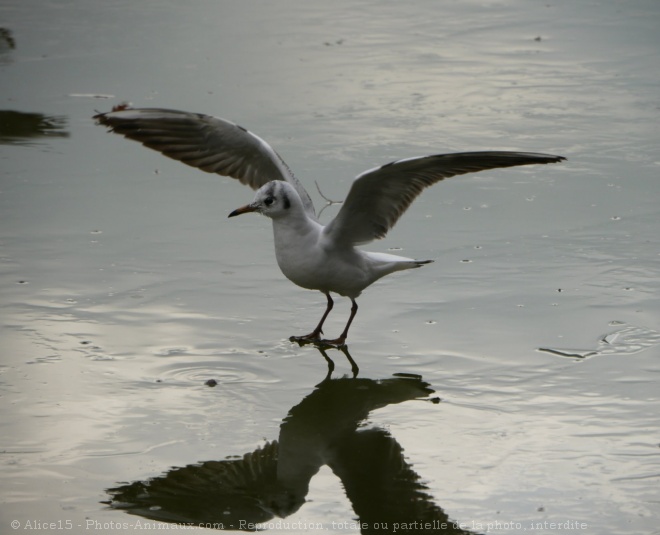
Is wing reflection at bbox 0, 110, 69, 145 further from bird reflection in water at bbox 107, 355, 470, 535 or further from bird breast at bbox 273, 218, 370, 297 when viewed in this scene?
bird reflection in water at bbox 107, 355, 470, 535

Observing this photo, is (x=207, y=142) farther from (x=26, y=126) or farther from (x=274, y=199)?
(x=26, y=126)

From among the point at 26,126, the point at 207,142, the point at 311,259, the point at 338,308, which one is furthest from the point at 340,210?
the point at 26,126

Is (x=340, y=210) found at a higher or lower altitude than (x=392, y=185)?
lower

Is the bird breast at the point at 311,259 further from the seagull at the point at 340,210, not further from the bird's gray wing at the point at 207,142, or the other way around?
the bird's gray wing at the point at 207,142

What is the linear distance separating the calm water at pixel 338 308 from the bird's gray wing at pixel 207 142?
1.76 feet

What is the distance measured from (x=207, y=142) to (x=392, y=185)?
1209 mm

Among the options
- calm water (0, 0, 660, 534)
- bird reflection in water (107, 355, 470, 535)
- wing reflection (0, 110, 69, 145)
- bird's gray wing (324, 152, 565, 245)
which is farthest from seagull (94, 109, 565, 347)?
wing reflection (0, 110, 69, 145)

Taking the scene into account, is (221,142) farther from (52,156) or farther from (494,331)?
(52,156)

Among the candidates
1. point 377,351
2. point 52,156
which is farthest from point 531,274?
point 52,156

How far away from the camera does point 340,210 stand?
5.27 m

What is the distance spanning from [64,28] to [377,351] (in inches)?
299

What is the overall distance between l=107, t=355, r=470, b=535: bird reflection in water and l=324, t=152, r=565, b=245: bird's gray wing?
110 cm

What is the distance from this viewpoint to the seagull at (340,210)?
517cm

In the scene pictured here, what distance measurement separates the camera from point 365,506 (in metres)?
3.81
